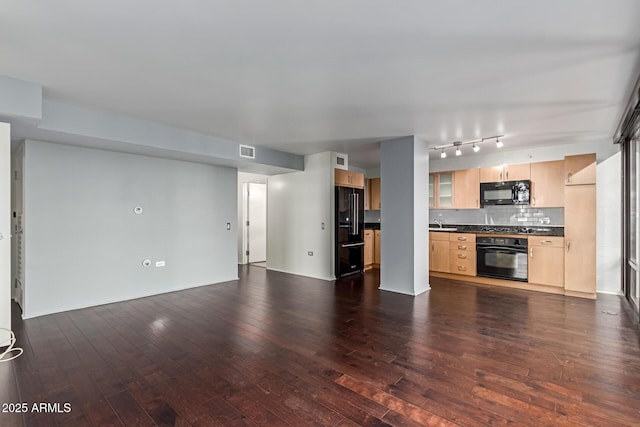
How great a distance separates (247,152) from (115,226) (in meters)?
2.30

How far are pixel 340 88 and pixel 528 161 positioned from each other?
4581 mm

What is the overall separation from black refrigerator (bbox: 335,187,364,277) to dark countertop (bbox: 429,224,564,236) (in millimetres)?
1955

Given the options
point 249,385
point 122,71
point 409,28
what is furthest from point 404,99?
point 249,385

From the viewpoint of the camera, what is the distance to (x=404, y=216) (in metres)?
5.03

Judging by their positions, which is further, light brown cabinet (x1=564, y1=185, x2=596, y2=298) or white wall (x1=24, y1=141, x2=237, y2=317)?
light brown cabinet (x1=564, y1=185, x2=596, y2=298)

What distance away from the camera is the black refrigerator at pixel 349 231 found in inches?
244

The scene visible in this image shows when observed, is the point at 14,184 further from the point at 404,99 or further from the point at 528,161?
the point at 528,161

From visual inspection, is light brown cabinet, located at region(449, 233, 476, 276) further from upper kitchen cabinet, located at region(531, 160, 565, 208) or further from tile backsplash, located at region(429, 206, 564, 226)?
upper kitchen cabinet, located at region(531, 160, 565, 208)

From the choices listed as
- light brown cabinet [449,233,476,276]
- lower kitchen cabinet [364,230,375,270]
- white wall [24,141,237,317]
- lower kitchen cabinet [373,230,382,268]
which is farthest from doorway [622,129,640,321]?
white wall [24,141,237,317]

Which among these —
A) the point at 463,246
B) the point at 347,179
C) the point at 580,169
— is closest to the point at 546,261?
the point at 463,246

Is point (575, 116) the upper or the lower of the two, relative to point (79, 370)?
upper

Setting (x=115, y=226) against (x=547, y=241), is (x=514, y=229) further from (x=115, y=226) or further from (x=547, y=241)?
(x=115, y=226)

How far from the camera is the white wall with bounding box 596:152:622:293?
508 cm

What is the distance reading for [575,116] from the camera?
12.7 ft
